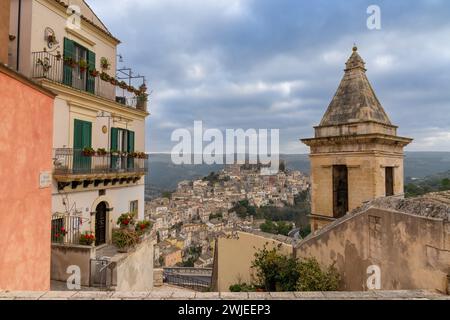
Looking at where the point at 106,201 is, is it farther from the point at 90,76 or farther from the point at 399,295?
the point at 399,295

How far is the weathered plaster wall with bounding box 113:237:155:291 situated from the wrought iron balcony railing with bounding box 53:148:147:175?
3.34 metres

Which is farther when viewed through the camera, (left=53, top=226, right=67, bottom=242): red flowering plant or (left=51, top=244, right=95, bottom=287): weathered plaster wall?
(left=53, top=226, right=67, bottom=242): red flowering plant

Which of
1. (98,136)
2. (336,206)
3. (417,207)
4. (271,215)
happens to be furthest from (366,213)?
(271,215)

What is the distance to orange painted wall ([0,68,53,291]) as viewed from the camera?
16.7 feet

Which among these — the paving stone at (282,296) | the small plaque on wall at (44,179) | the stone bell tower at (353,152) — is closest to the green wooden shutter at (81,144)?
the small plaque on wall at (44,179)

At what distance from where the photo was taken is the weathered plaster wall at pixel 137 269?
9516 mm

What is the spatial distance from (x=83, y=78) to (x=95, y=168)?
12.3 ft

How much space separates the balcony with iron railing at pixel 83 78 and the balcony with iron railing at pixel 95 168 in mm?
2503

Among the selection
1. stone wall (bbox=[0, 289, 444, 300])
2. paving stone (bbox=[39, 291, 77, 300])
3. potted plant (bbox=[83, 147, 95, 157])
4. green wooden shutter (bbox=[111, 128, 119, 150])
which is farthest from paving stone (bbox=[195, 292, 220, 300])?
green wooden shutter (bbox=[111, 128, 119, 150])

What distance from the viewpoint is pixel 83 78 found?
1278 centimetres

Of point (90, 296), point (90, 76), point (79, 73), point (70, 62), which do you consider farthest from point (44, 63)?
point (90, 296)

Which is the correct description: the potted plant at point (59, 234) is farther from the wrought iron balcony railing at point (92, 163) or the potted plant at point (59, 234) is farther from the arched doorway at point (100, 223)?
the arched doorway at point (100, 223)

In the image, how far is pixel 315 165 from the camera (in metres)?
11.3

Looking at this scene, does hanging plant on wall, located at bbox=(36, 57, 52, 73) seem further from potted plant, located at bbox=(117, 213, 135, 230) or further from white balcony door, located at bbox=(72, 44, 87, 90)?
potted plant, located at bbox=(117, 213, 135, 230)
